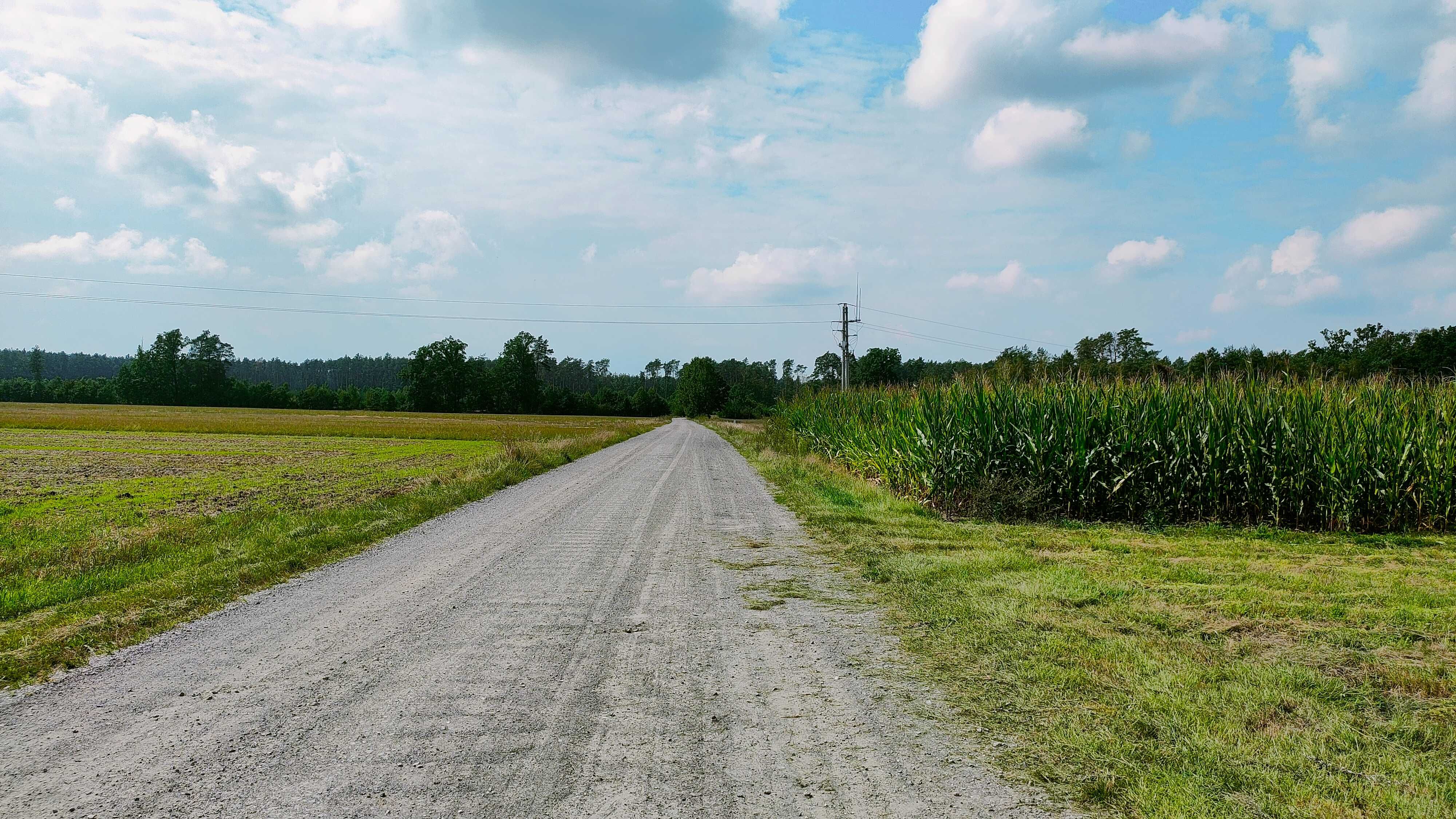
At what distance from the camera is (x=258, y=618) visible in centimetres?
648

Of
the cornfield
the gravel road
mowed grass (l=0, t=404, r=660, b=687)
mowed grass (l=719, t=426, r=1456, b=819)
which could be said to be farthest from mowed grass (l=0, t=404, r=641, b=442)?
mowed grass (l=719, t=426, r=1456, b=819)

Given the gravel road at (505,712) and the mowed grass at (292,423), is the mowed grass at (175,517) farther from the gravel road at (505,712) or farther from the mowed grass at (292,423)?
the mowed grass at (292,423)

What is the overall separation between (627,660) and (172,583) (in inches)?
216

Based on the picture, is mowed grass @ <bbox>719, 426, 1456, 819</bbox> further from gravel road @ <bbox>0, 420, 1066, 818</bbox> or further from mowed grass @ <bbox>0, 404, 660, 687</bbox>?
mowed grass @ <bbox>0, 404, 660, 687</bbox>

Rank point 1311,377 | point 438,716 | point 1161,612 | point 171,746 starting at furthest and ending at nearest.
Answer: point 1311,377 < point 1161,612 < point 438,716 < point 171,746

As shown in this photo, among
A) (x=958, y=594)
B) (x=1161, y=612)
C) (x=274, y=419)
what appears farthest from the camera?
(x=274, y=419)

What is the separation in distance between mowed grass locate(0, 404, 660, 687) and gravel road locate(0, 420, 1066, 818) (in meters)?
0.71

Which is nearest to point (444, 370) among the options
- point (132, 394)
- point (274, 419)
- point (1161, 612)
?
point (132, 394)

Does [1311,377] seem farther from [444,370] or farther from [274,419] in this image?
[444,370]

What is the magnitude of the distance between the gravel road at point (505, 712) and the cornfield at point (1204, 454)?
6.80m

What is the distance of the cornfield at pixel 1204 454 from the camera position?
11898mm

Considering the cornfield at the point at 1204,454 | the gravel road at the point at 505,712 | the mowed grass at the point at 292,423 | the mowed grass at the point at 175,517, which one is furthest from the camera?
the mowed grass at the point at 292,423

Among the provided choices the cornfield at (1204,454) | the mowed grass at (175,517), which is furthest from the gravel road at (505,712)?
the cornfield at (1204,454)

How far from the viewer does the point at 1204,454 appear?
1270cm
